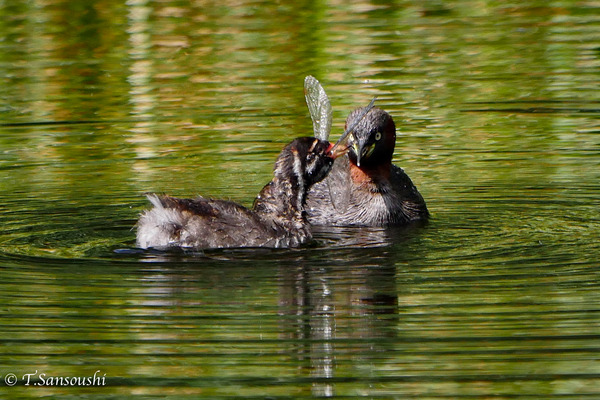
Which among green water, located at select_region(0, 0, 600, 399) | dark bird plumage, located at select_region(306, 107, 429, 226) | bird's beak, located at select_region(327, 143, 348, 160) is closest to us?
green water, located at select_region(0, 0, 600, 399)

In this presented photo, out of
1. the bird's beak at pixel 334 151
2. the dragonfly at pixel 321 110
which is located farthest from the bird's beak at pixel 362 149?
the bird's beak at pixel 334 151

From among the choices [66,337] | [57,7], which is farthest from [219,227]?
[57,7]

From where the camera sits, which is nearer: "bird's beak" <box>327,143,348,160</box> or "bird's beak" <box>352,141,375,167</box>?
"bird's beak" <box>327,143,348,160</box>

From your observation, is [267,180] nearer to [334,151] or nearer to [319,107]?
[319,107]

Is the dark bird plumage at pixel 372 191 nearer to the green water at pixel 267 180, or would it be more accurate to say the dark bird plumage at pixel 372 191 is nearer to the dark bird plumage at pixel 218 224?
the green water at pixel 267 180

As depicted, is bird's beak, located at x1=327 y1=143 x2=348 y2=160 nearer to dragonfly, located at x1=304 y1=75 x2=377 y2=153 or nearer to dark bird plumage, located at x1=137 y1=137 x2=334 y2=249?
dark bird plumage, located at x1=137 y1=137 x2=334 y2=249

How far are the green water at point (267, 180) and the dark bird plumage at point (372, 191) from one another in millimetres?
298

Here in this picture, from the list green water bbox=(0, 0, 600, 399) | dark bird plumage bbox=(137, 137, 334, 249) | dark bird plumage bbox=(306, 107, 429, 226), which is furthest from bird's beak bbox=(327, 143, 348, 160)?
dark bird plumage bbox=(306, 107, 429, 226)

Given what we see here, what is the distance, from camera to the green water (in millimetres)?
6164

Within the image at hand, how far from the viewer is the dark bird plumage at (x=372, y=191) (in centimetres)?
1025

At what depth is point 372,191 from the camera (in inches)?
411

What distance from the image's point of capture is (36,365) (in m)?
6.20

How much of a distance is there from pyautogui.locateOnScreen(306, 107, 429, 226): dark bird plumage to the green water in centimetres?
30

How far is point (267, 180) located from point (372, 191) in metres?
1.24
